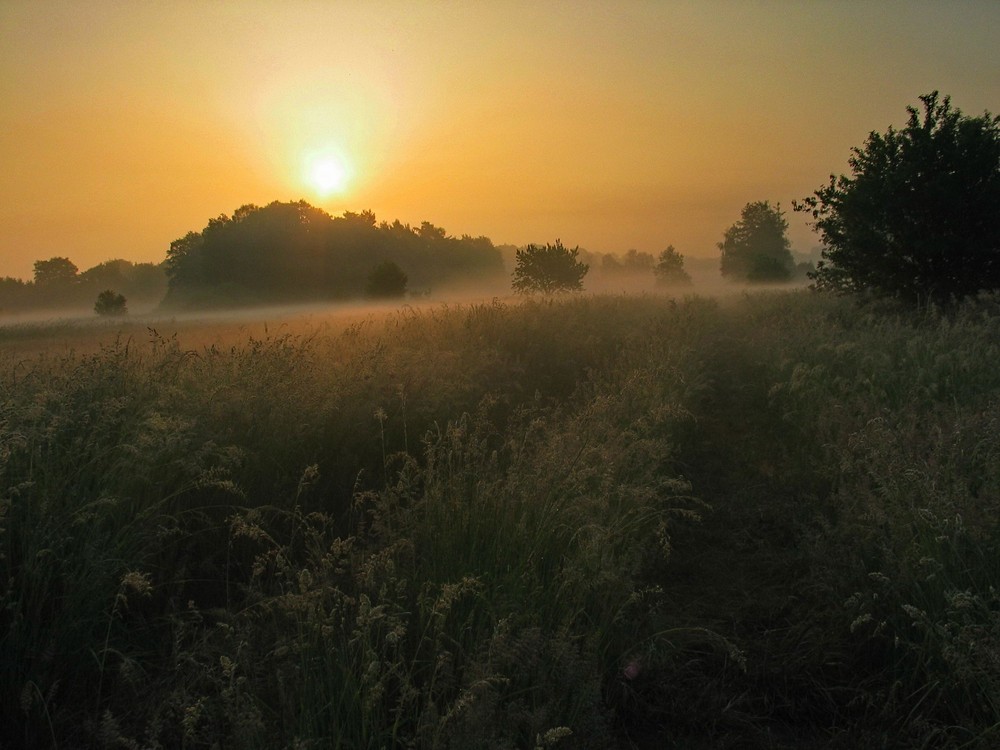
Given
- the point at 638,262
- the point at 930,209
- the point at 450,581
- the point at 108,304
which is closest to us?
the point at 450,581

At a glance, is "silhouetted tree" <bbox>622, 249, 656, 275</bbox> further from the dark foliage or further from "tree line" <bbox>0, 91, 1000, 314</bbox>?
the dark foliage

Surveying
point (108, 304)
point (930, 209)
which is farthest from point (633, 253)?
point (930, 209)

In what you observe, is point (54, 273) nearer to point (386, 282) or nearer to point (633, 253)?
point (386, 282)

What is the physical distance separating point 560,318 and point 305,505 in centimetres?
813

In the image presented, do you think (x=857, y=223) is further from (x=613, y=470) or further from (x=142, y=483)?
(x=142, y=483)

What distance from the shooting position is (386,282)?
1583 inches

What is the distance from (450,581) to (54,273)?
78.5m

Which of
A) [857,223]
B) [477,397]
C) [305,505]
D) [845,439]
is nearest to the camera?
[305,505]

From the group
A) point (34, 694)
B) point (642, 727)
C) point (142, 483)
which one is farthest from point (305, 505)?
point (642, 727)

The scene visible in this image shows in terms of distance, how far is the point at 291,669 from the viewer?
2393mm

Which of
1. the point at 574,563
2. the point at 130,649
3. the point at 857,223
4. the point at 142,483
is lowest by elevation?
the point at 130,649

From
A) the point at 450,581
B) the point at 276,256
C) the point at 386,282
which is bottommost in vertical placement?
the point at 450,581

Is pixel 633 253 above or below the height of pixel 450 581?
above

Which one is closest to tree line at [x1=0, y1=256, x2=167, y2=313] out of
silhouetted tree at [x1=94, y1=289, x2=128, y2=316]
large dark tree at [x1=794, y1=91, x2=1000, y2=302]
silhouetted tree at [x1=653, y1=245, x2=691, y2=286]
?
silhouetted tree at [x1=94, y1=289, x2=128, y2=316]
